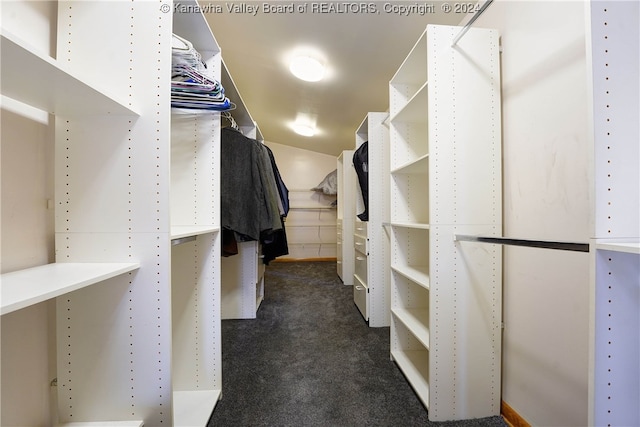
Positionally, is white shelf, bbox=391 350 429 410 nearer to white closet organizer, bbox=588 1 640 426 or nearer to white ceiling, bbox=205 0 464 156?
white closet organizer, bbox=588 1 640 426

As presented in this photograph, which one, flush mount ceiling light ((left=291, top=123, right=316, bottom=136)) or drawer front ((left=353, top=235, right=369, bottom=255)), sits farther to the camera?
flush mount ceiling light ((left=291, top=123, right=316, bottom=136))

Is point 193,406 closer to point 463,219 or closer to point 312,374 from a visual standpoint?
point 312,374

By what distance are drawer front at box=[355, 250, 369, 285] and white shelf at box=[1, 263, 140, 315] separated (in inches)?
69.4

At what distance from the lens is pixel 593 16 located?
49 centimetres

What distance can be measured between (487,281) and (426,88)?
937 mm

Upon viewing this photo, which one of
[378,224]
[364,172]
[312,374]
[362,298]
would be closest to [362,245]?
[378,224]

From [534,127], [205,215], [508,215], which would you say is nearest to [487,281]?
[508,215]

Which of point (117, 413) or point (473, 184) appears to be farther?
point (473, 184)

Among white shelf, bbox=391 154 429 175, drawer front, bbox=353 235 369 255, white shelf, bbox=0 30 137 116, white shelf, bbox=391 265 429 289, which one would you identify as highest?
white shelf, bbox=0 30 137 116

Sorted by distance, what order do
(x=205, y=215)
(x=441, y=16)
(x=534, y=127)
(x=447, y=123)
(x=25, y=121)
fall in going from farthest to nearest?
(x=441, y=16), (x=205, y=215), (x=447, y=123), (x=534, y=127), (x=25, y=121)

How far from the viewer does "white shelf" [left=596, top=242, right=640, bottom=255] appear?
431mm

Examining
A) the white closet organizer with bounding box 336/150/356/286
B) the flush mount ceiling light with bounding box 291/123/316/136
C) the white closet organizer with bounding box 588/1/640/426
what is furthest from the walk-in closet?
the flush mount ceiling light with bounding box 291/123/316/136

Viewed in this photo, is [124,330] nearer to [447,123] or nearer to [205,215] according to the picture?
[205,215]

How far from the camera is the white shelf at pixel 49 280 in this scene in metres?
0.42
